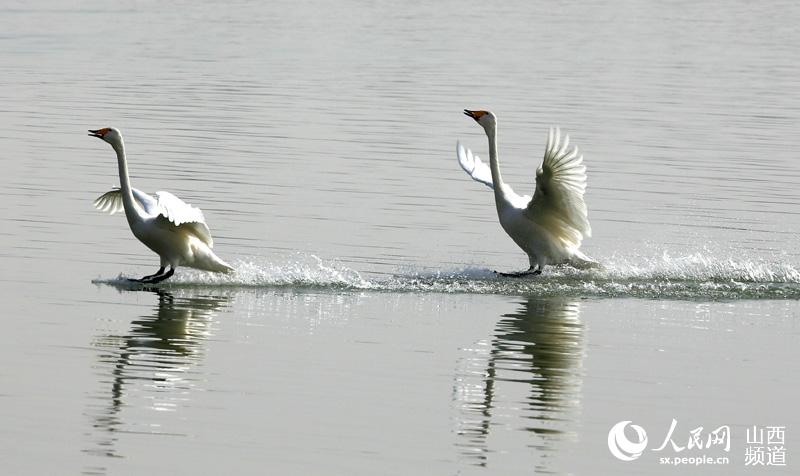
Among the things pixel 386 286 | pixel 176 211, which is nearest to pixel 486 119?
pixel 386 286

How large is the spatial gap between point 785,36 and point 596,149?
31.6 meters

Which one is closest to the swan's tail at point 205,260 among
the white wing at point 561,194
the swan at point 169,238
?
the swan at point 169,238

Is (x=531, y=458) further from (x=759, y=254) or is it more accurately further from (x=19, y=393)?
(x=759, y=254)

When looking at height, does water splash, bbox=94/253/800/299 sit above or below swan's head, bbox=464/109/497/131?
below

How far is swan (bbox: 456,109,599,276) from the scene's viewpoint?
16.1m

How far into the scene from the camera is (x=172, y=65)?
134 ft

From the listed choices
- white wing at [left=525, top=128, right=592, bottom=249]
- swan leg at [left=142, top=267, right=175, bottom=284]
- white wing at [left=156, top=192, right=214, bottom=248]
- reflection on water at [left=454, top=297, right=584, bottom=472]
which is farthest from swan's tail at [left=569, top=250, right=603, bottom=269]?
swan leg at [left=142, top=267, right=175, bottom=284]

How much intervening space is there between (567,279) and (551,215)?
0.69 meters

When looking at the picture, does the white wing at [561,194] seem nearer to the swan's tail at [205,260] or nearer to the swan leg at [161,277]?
the swan's tail at [205,260]

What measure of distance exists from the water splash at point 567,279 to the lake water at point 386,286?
48 millimetres

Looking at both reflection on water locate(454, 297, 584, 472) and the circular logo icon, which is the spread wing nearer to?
reflection on water locate(454, 297, 584, 472)

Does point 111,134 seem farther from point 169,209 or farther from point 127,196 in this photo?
point 169,209

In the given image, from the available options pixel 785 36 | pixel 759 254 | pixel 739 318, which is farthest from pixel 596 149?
pixel 785 36

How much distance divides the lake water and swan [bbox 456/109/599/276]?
1.44 ft
